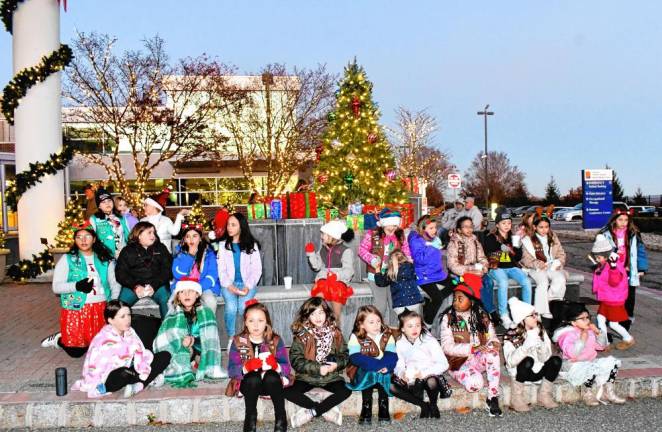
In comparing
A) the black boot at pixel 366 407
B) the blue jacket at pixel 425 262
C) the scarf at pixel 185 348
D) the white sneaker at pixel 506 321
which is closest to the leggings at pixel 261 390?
the black boot at pixel 366 407

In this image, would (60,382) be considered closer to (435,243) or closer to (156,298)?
(156,298)

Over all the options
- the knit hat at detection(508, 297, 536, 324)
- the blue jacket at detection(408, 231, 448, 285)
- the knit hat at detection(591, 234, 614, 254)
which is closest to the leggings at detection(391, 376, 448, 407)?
the knit hat at detection(508, 297, 536, 324)

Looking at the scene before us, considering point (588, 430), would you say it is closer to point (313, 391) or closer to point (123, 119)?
point (313, 391)

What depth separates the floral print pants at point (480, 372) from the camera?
17.9 ft

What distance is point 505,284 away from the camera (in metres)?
7.68

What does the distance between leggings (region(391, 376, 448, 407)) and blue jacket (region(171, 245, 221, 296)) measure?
253 centimetres

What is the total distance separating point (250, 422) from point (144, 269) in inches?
105

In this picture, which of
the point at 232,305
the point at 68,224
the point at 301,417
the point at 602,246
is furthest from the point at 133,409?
the point at 68,224

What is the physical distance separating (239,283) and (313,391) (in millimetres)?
1947

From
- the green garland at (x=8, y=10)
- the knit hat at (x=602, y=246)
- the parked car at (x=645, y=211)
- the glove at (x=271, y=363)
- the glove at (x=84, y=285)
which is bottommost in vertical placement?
the glove at (x=271, y=363)

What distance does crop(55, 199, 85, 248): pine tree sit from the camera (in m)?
13.6

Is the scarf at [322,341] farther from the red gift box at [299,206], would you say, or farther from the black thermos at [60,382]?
the red gift box at [299,206]

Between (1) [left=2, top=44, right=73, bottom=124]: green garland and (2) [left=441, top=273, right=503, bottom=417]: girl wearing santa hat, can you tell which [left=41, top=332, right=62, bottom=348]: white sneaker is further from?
(1) [left=2, top=44, right=73, bottom=124]: green garland

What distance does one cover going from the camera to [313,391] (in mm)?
5461
